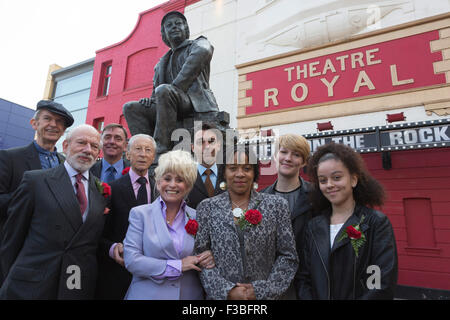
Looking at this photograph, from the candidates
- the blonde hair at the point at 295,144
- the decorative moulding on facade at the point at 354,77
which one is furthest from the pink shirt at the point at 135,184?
the decorative moulding on facade at the point at 354,77

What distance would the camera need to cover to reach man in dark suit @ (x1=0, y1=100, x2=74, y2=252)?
1865 mm

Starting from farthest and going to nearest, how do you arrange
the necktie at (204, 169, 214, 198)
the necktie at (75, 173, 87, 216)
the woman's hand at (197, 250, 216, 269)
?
the necktie at (204, 169, 214, 198) → the necktie at (75, 173, 87, 216) → the woman's hand at (197, 250, 216, 269)

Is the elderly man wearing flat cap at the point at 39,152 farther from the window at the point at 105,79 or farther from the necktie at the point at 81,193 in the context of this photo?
the window at the point at 105,79

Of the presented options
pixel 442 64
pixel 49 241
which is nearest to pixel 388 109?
pixel 442 64

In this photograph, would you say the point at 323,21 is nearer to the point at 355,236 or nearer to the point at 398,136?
the point at 398,136

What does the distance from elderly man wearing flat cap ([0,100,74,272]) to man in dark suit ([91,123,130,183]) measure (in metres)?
0.46

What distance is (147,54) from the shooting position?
12031 millimetres

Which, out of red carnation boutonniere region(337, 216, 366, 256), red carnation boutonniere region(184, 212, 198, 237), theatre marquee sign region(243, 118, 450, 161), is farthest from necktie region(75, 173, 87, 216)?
theatre marquee sign region(243, 118, 450, 161)

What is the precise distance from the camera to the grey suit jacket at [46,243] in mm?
1407

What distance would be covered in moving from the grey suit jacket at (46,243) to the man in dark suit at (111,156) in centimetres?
111

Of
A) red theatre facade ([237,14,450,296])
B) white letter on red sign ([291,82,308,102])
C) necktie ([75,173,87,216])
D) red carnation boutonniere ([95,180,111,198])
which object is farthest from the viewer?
white letter on red sign ([291,82,308,102])

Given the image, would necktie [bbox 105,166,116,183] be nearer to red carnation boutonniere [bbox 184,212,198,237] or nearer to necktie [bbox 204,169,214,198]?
necktie [bbox 204,169,214,198]

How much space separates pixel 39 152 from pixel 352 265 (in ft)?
7.95
